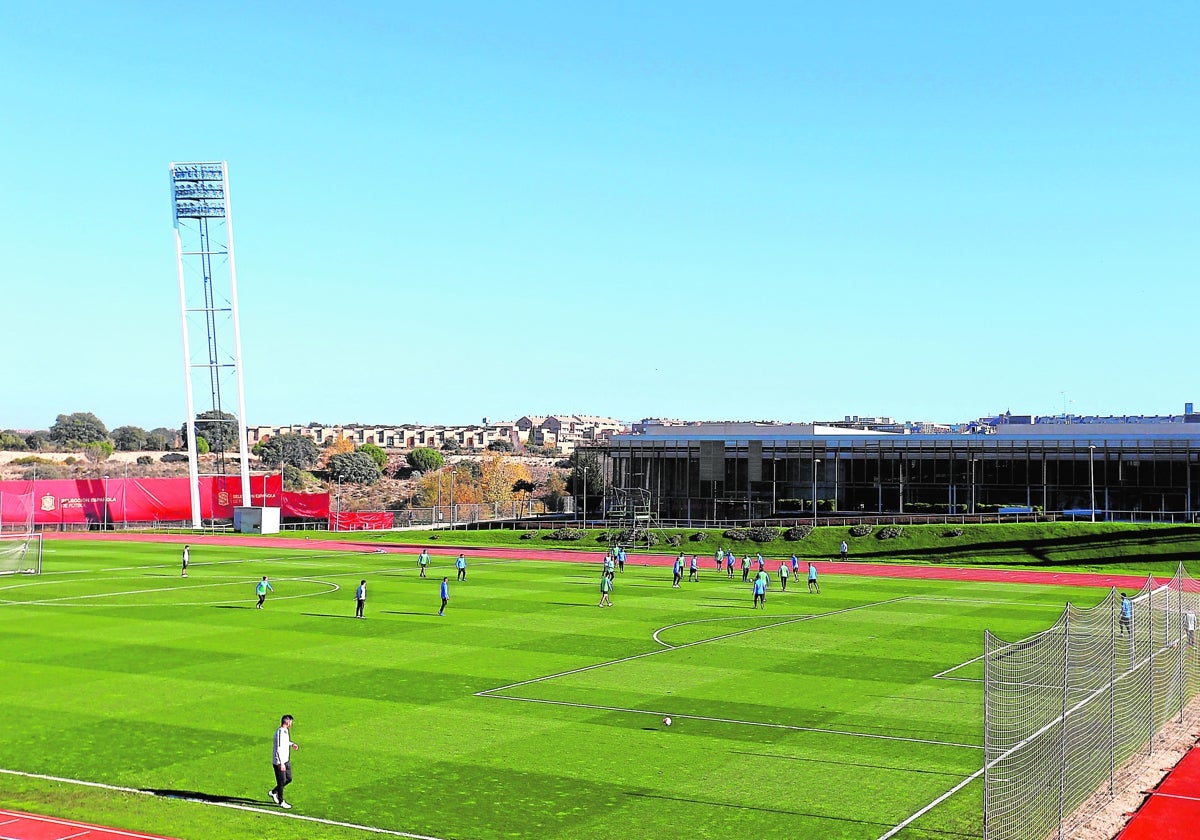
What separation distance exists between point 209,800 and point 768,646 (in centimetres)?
2140

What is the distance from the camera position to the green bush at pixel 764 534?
84938 millimetres

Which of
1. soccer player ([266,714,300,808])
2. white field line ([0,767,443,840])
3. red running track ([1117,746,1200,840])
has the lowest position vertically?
red running track ([1117,746,1200,840])

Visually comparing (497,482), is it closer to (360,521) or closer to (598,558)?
(360,521)

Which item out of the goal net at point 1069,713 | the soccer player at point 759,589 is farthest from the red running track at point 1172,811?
the soccer player at point 759,589

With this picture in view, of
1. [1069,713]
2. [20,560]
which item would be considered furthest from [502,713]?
[20,560]

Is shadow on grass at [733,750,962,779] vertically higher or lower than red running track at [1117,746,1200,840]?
higher

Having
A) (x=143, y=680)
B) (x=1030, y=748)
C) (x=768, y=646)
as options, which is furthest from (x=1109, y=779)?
(x=143, y=680)

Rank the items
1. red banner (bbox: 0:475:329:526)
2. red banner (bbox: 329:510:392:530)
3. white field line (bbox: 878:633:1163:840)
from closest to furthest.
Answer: white field line (bbox: 878:633:1163:840)
red banner (bbox: 0:475:329:526)
red banner (bbox: 329:510:392:530)

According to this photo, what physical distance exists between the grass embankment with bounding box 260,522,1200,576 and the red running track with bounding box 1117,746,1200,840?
4879 centimetres

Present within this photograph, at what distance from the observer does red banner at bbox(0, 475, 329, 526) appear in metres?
95.4

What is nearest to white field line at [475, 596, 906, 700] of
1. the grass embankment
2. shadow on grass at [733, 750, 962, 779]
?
shadow on grass at [733, 750, 962, 779]

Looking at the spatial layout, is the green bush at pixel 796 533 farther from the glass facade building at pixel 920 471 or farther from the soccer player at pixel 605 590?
the soccer player at pixel 605 590

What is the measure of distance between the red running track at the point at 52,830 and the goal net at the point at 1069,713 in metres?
13.6

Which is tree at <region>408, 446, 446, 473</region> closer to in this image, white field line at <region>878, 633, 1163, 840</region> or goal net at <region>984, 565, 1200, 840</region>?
goal net at <region>984, 565, 1200, 840</region>
